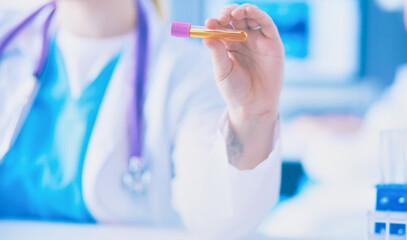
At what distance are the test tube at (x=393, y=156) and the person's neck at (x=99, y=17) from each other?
572 mm

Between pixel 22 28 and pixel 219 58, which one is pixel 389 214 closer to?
pixel 219 58

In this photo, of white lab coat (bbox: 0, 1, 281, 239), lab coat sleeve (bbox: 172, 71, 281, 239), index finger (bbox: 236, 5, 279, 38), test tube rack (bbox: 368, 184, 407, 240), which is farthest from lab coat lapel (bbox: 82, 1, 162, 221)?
test tube rack (bbox: 368, 184, 407, 240)

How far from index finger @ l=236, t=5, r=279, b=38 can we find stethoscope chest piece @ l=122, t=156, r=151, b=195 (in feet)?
1.13

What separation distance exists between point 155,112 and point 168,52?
0.44 ft

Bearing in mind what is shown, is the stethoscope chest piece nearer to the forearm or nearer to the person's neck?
the forearm

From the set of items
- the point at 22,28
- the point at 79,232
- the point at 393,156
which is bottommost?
the point at 79,232

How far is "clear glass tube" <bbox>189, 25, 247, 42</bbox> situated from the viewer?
54 centimetres

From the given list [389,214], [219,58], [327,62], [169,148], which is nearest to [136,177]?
[169,148]

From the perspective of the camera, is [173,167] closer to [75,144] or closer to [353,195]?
[75,144]

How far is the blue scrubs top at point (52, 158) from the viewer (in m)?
0.82

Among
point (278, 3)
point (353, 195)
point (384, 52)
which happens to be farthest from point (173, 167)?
point (384, 52)

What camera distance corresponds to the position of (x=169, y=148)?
845mm

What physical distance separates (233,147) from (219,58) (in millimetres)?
164

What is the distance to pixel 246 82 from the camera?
617 millimetres
